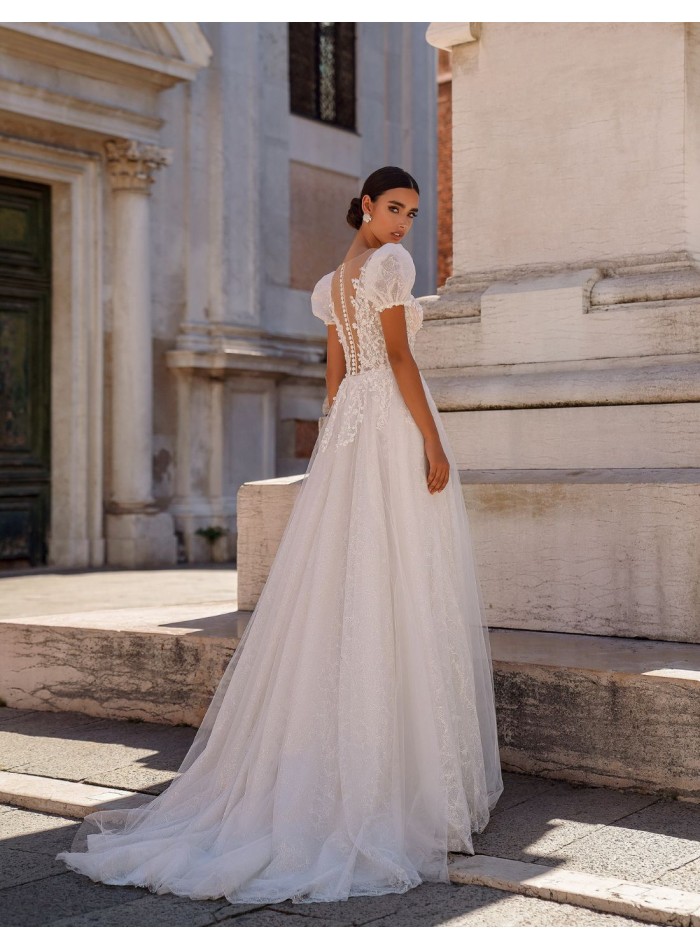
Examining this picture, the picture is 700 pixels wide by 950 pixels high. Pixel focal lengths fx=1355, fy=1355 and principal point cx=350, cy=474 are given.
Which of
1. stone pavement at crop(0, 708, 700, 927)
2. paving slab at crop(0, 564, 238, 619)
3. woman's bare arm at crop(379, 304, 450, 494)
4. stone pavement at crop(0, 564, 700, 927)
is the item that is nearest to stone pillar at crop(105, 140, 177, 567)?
paving slab at crop(0, 564, 238, 619)

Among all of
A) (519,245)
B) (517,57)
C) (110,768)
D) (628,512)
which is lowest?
(110,768)

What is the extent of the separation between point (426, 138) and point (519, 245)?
11.3 metres

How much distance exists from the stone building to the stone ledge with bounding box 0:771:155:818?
7.92m

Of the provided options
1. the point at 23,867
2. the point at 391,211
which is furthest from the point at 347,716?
the point at 391,211

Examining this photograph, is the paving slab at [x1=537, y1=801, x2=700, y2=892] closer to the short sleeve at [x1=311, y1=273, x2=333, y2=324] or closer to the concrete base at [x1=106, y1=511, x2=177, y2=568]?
the short sleeve at [x1=311, y1=273, x2=333, y2=324]

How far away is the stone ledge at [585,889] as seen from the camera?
9.66 ft

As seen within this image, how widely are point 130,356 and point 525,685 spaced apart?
29.0 feet

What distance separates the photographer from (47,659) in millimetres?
5680

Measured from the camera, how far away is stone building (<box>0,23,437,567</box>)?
12094 millimetres

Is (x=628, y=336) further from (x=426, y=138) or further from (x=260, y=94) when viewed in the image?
(x=426, y=138)

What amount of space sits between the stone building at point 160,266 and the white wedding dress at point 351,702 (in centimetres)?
820

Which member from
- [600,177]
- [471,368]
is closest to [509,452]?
[471,368]

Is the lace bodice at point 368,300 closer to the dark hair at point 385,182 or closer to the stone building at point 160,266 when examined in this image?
the dark hair at point 385,182

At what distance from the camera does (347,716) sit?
3.68 m
